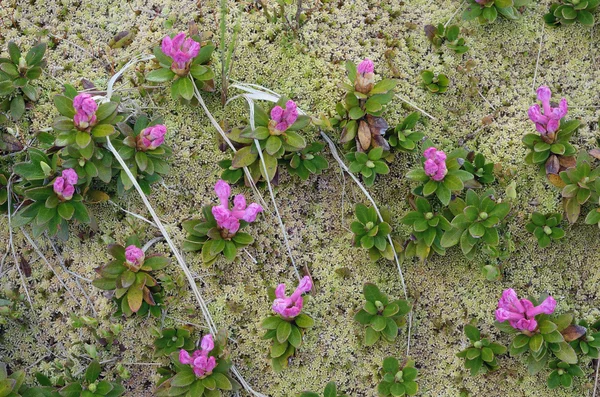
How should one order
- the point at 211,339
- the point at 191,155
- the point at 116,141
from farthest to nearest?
1. the point at 191,155
2. the point at 116,141
3. the point at 211,339

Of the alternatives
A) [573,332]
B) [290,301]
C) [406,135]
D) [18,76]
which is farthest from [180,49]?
[573,332]

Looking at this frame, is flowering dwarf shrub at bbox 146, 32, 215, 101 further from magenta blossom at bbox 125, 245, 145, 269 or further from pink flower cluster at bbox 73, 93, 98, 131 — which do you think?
magenta blossom at bbox 125, 245, 145, 269

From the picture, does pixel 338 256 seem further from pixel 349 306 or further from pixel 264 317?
pixel 264 317

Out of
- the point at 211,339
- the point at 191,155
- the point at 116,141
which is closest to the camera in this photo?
the point at 211,339

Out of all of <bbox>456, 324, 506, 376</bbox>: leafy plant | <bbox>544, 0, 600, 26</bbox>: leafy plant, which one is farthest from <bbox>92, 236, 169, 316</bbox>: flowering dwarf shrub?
<bbox>544, 0, 600, 26</bbox>: leafy plant

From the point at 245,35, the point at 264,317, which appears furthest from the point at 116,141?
the point at 264,317

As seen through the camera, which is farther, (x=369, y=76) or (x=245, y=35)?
(x=245, y=35)
